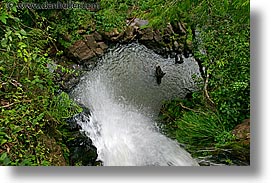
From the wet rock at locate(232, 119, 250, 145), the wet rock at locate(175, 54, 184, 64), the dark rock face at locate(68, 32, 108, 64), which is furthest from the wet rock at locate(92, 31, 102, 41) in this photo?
the wet rock at locate(232, 119, 250, 145)

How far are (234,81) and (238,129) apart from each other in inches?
7.9

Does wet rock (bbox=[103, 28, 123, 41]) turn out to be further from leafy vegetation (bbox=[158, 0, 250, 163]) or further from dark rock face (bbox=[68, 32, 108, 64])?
leafy vegetation (bbox=[158, 0, 250, 163])

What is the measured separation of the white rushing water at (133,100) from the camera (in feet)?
5.63

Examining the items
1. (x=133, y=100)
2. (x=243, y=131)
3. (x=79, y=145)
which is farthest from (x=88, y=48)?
(x=243, y=131)

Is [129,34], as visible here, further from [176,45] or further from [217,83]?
[217,83]

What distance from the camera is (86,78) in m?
1.73

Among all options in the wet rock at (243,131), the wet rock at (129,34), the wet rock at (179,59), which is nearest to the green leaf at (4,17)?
the wet rock at (129,34)

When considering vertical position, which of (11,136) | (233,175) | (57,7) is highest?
(57,7)

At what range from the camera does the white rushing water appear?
1.72 metres

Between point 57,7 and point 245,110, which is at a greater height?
point 57,7

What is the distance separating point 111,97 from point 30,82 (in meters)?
0.35

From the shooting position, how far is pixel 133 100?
1.72 meters
